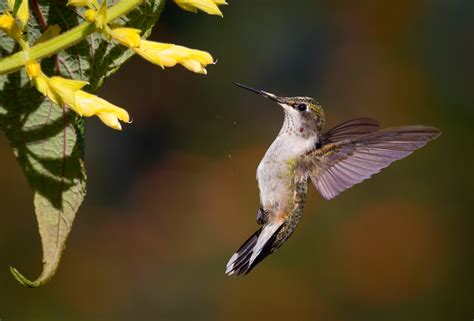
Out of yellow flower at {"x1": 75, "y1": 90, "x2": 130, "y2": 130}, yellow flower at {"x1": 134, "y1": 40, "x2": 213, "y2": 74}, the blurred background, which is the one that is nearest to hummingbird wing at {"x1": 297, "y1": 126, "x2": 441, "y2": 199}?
yellow flower at {"x1": 134, "y1": 40, "x2": 213, "y2": 74}

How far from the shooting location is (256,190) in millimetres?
4641

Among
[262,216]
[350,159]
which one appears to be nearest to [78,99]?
[262,216]

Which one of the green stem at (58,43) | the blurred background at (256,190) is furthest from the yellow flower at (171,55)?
the blurred background at (256,190)

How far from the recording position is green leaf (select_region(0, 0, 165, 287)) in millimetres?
1183

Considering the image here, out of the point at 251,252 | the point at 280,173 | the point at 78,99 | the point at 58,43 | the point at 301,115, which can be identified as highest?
the point at 58,43

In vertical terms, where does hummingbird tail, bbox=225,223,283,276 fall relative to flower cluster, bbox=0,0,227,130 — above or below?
below

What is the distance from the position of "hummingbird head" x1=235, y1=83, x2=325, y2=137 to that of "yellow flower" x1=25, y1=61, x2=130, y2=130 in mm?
755

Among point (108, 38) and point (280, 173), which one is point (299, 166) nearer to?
point (280, 173)

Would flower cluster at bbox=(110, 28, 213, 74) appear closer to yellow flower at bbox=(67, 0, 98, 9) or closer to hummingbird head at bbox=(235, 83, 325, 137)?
yellow flower at bbox=(67, 0, 98, 9)

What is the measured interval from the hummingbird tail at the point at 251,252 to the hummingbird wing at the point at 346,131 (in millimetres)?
238

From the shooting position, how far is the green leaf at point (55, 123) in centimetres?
118

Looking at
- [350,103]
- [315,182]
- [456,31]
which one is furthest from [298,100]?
[456,31]

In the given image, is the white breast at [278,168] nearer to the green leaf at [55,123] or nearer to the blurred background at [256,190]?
the green leaf at [55,123]

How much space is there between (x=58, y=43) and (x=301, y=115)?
94 centimetres
